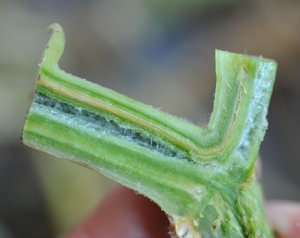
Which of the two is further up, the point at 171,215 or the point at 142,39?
the point at 142,39

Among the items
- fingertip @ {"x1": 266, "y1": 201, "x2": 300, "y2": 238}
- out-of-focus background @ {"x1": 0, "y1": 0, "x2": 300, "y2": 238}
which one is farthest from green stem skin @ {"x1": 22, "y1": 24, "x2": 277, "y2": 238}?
out-of-focus background @ {"x1": 0, "y1": 0, "x2": 300, "y2": 238}

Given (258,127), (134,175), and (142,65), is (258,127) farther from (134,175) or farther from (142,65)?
(142,65)

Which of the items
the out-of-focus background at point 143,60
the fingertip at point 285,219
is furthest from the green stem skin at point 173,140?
the out-of-focus background at point 143,60

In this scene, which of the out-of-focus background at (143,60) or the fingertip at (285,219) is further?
the out-of-focus background at (143,60)

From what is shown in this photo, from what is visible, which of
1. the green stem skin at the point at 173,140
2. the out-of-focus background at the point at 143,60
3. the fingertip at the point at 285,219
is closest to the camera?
the green stem skin at the point at 173,140

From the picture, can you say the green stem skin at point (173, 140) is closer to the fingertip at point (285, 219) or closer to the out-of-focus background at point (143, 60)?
the fingertip at point (285, 219)

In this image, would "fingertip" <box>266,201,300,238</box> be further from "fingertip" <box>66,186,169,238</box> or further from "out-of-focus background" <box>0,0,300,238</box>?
"out-of-focus background" <box>0,0,300,238</box>

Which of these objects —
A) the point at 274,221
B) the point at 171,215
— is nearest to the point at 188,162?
the point at 171,215
